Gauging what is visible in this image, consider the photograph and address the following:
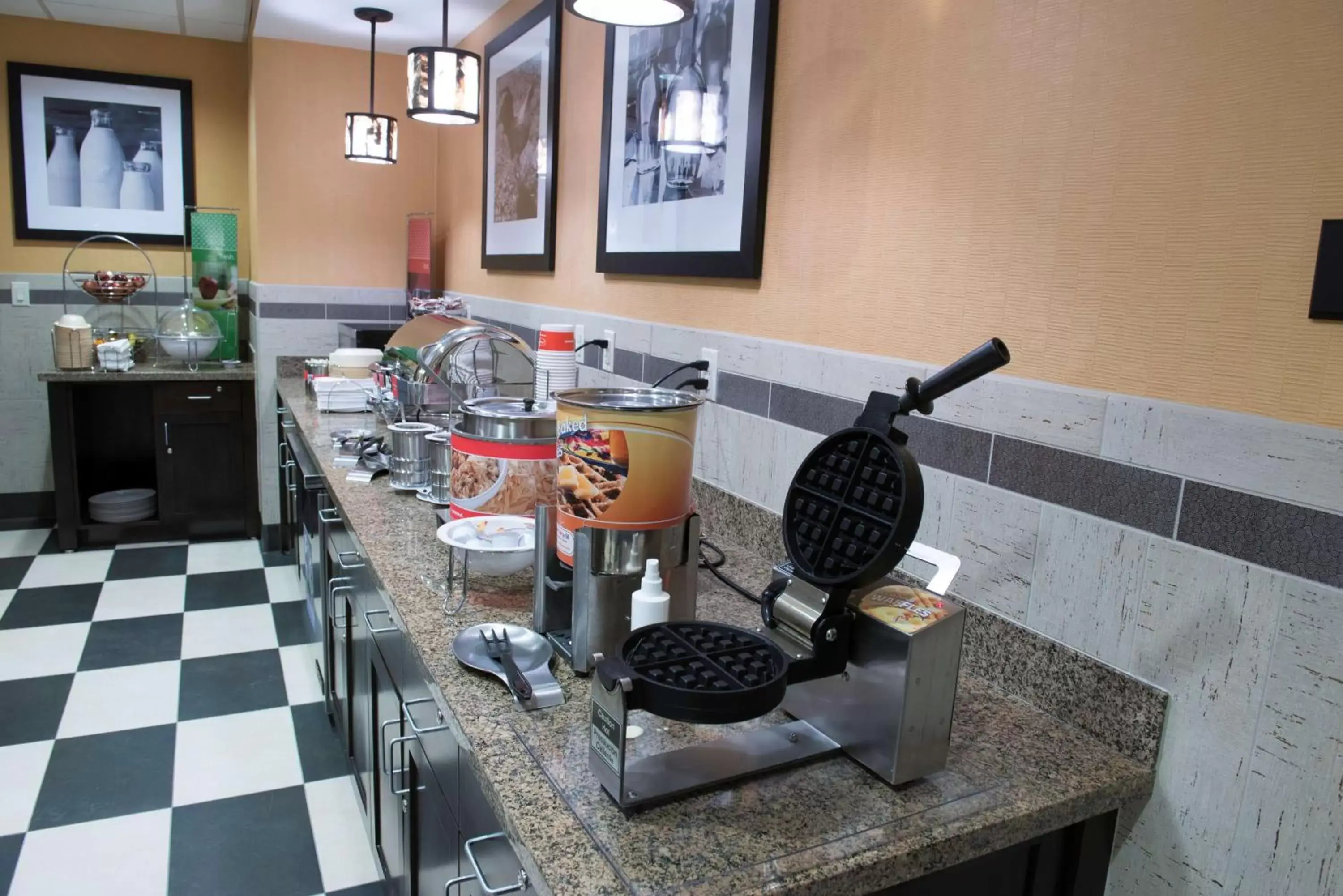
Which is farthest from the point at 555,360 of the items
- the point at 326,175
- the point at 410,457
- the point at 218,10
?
the point at 218,10

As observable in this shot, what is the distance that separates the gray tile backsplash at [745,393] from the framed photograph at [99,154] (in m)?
3.93

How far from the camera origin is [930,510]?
139 centimetres

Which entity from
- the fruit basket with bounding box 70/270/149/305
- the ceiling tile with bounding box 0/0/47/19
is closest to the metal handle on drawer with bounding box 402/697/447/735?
the fruit basket with bounding box 70/270/149/305

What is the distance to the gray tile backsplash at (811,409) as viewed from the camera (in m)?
1.56

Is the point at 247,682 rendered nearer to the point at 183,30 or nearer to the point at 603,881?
the point at 603,881

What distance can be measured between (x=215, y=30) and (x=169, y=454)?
2.06 metres

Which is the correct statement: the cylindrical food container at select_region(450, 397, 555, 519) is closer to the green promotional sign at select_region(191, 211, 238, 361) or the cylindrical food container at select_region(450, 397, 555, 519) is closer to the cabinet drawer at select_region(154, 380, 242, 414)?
the cabinet drawer at select_region(154, 380, 242, 414)

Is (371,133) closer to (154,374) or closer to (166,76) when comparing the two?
(154,374)

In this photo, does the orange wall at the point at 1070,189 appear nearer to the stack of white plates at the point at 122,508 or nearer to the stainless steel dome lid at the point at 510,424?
the stainless steel dome lid at the point at 510,424

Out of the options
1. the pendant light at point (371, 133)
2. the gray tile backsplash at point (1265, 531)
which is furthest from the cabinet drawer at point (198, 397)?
the gray tile backsplash at point (1265, 531)

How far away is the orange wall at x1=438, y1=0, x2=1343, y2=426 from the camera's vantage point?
0.93 m

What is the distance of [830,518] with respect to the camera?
3.38 ft

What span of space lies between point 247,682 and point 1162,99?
3035 millimetres

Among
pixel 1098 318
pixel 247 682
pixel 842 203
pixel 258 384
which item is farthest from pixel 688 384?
pixel 258 384
